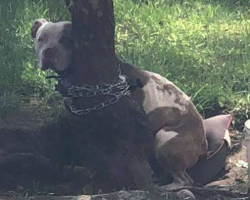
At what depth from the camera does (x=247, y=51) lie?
629 centimetres

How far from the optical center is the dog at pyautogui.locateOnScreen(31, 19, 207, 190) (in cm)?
426

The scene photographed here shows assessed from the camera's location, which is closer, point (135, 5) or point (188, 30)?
point (188, 30)

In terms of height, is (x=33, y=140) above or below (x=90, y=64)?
below

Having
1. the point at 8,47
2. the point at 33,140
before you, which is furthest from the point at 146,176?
the point at 8,47

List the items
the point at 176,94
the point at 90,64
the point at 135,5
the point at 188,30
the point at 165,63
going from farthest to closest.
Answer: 1. the point at 135,5
2. the point at 188,30
3. the point at 165,63
4. the point at 176,94
5. the point at 90,64

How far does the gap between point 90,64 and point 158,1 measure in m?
3.62

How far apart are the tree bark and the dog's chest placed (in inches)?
11.8

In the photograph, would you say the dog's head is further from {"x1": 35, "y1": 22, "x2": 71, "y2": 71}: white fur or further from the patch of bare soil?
the patch of bare soil

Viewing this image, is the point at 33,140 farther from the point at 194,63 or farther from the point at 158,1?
the point at 158,1

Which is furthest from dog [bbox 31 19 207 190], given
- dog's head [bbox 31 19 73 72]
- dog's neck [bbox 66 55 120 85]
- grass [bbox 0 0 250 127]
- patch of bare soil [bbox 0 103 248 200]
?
grass [bbox 0 0 250 127]

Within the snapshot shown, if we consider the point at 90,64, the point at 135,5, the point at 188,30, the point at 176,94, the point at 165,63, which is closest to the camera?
the point at 90,64

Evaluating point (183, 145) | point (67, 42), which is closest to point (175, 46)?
point (183, 145)

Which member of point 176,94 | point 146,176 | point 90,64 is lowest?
point 146,176

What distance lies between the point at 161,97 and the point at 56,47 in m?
0.73
